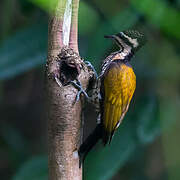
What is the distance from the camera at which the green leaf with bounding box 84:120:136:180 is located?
229 cm

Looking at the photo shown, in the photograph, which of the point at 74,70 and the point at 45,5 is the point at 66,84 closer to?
the point at 74,70

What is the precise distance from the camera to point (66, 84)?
1.66 m

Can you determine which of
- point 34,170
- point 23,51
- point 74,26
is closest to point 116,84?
point 23,51

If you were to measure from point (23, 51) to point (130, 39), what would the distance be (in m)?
0.65

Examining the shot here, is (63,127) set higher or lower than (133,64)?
lower

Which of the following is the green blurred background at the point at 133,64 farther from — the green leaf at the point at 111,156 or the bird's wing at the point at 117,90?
the bird's wing at the point at 117,90

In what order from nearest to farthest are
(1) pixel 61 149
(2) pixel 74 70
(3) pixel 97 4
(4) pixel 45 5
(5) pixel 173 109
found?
1. (4) pixel 45 5
2. (1) pixel 61 149
3. (2) pixel 74 70
4. (3) pixel 97 4
5. (5) pixel 173 109

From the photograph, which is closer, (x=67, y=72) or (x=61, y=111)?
(x=61, y=111)

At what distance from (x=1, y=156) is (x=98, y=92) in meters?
2.50

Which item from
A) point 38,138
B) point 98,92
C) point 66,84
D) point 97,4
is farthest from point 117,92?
point 38,138

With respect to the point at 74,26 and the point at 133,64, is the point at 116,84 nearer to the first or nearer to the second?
the point at 133,64

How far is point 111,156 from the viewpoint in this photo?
237 centimetres

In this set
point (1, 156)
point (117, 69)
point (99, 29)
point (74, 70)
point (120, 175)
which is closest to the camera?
point (74, 70)

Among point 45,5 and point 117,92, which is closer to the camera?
point 45,5
